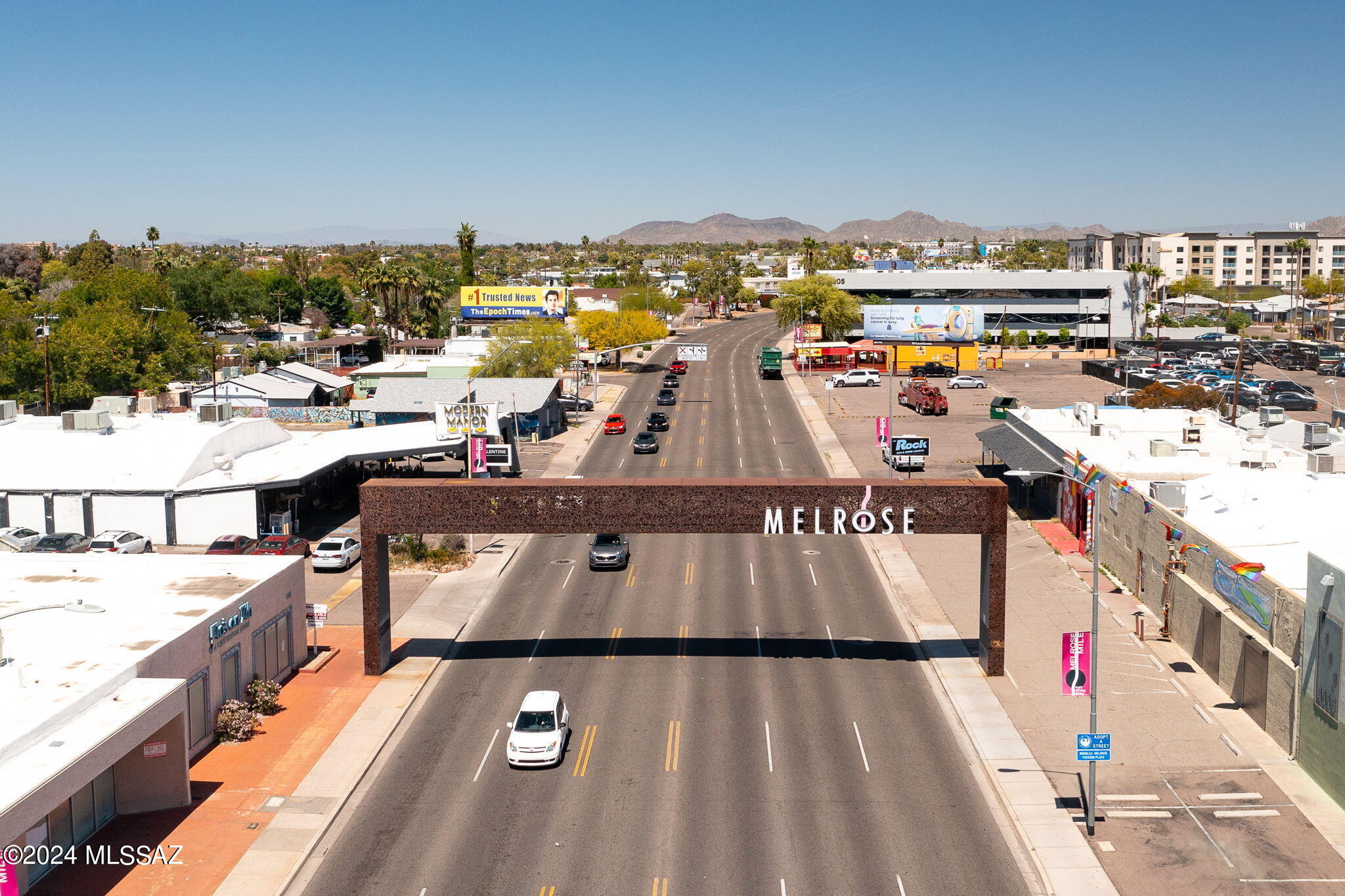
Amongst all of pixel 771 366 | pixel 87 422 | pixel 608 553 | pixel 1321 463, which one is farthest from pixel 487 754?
pixel 771 366

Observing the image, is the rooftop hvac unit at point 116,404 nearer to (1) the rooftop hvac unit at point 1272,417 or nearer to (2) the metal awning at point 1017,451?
(2) the metal awning at point 1017,451

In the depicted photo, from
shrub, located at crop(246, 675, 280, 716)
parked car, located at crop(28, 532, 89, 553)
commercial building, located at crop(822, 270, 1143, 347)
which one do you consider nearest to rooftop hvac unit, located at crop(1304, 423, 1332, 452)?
shrub, located at crop(246, 675, 280, 716)

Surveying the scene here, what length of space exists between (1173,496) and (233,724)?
109 ft

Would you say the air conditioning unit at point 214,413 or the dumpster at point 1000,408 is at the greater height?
the air conditioning unit at point 214,413

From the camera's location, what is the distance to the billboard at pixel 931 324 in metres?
137

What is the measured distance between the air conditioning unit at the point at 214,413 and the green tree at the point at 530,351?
40792 mm

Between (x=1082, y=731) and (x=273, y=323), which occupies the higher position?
(x=273, y=323)

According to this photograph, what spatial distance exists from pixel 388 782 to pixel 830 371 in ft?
347

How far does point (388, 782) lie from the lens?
28906 millimetres

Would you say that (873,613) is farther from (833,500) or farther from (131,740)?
(131,740)

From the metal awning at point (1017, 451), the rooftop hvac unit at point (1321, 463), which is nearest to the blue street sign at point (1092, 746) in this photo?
the rooftop hvac unit at point (1321, 463)

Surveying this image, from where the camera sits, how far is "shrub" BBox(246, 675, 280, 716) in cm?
3312

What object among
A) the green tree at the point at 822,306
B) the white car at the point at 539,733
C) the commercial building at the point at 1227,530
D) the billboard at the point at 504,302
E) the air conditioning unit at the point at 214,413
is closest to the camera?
the white car at the point at 539,733

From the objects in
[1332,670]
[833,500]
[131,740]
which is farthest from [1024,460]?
[131,740]
